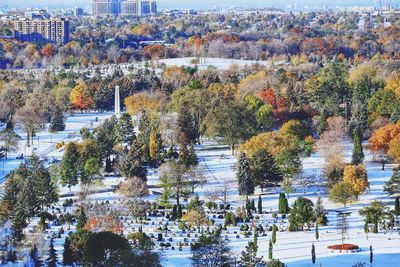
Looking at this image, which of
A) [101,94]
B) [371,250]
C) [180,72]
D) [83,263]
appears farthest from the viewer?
[180,72]

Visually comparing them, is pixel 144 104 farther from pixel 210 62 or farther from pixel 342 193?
pixel 210 62

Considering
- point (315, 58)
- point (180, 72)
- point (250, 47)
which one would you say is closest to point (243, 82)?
point (180, 72)

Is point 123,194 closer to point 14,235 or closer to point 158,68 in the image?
point 14,235

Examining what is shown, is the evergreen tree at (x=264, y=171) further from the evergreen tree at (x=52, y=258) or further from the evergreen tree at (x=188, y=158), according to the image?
the evergreen tree at (x=52, y=258)

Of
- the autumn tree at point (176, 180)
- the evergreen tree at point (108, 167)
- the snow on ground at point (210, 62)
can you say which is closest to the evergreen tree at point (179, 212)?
the autumn tree at point (176, 180)

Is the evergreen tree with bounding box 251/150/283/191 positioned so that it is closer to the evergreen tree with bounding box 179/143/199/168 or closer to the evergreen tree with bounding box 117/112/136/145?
the evergreen tree with bounding box 179/143/199/168

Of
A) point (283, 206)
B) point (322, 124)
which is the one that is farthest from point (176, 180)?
point (322, 124)
